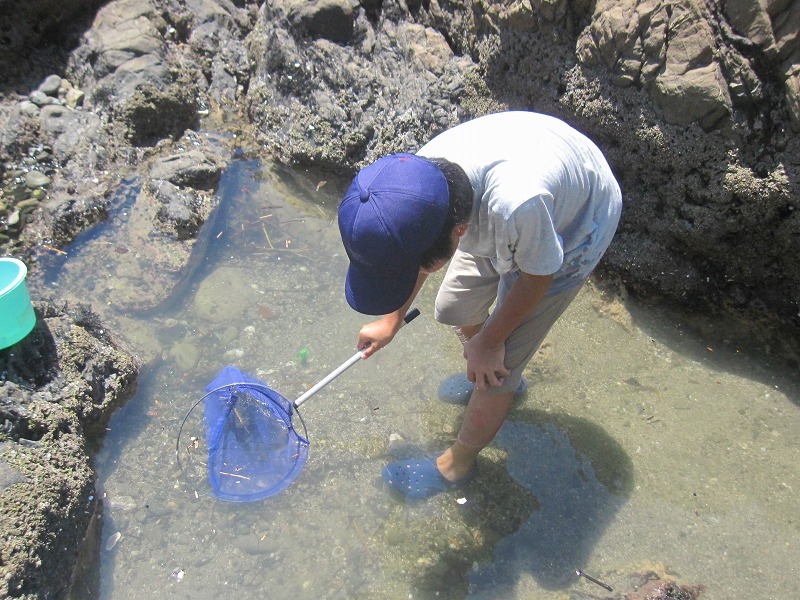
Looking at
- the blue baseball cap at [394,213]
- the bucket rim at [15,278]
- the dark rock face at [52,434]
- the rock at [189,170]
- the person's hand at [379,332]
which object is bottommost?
the dark rock face at [52,434]

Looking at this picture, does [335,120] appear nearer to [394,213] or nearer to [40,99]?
[40,99]

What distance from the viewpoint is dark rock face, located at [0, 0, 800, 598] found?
2922mm

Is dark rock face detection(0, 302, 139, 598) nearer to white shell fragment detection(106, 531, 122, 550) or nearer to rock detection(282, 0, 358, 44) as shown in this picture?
white shell fragment detection(106, 531, 122, 550)

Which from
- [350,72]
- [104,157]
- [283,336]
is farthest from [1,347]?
[350,72]

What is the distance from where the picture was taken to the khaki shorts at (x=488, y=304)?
2.45 meters

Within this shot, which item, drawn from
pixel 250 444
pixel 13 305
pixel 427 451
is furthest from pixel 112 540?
pixel 427 451

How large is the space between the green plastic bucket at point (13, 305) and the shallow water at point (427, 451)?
0.61 metres

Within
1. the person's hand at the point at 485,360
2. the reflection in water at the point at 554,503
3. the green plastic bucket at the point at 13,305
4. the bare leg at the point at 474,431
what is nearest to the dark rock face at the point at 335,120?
the green plastic bucket at the point at 13,305

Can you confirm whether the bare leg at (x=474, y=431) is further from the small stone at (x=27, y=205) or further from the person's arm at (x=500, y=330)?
the small stone at (x=27, y=205)

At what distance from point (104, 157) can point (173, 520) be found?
2.46 m

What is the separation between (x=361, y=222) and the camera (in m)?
1.79

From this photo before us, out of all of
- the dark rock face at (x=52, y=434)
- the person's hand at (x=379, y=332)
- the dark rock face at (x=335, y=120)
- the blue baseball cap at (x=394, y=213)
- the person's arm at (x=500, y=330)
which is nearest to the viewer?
the blue baseball cap at (x=394, y=213)

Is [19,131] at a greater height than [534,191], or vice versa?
[534,191]

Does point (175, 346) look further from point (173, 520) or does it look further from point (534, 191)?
point (534, 191)
